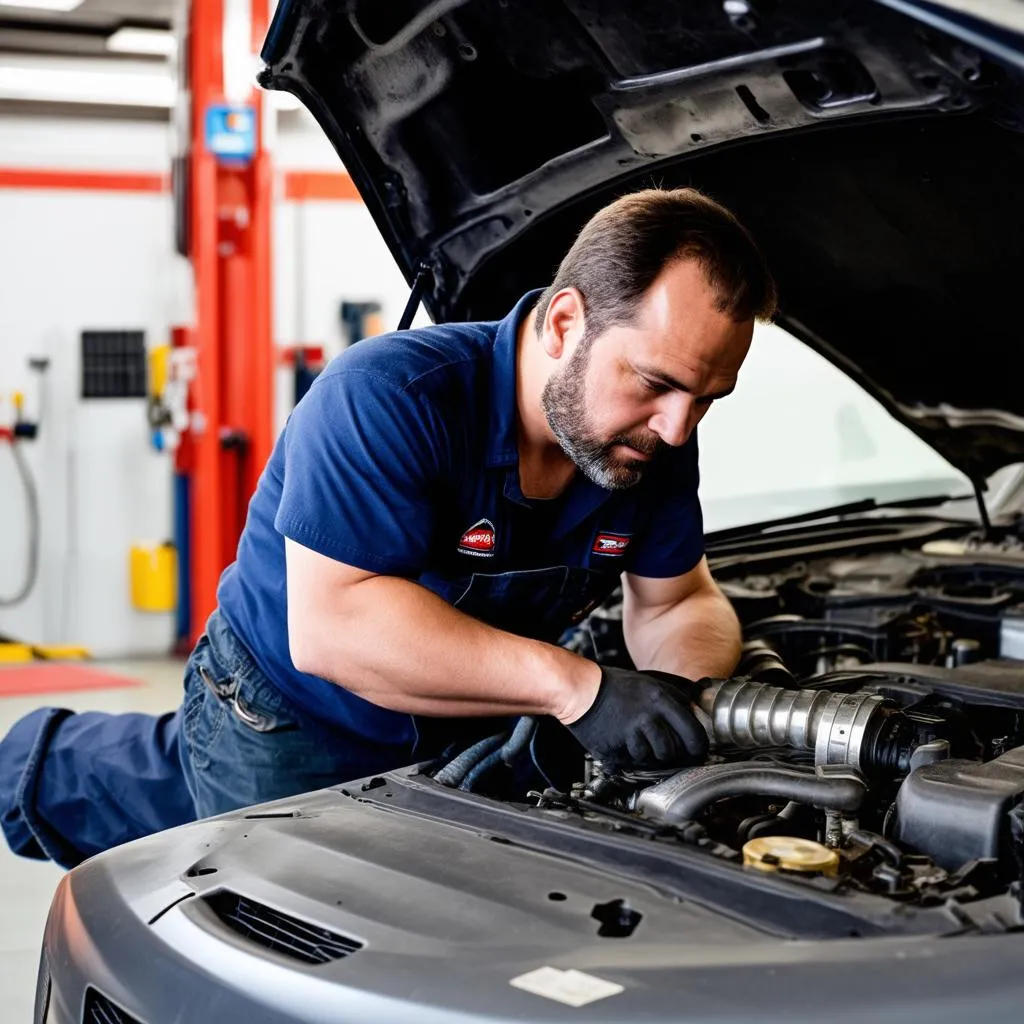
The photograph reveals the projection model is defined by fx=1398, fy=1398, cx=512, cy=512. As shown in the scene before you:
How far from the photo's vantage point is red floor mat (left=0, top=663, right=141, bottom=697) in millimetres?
5762

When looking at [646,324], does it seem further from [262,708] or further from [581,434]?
[262,708]

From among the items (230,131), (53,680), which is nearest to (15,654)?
(53,680)

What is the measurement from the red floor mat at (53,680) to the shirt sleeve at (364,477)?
4254 mm

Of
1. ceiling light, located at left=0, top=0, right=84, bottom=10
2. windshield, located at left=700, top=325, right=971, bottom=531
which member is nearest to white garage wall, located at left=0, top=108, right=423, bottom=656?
ceiling light, located at left=0, top=0, right=84, bottom=10

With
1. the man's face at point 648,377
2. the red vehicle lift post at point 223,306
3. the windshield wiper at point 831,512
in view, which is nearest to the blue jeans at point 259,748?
the man's face at point 648,377

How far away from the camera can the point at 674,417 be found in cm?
177

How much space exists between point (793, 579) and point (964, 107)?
1.16 meters

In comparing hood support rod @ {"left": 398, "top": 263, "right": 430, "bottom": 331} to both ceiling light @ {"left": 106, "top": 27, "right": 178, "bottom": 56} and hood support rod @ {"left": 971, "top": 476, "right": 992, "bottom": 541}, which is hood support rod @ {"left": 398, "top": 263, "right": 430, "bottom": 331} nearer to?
hood support rod @ {"left": 971, "top": 476, "right": 992, "bottom": 541}

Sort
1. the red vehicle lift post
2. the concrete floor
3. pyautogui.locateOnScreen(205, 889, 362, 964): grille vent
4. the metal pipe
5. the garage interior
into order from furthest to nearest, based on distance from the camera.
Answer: the garage interior < the red vehicle lift post < the concrete floor < the metal pipe < pyautogui.locateOnScreen(205, 889, 362, 964): grille vent

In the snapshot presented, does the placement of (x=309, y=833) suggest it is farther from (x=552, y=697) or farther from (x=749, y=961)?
(x=749, y=961)

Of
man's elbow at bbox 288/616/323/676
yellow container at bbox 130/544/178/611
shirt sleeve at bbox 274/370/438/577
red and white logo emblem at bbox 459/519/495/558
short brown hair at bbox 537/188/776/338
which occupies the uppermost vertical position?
short brown hair at bbox 537/188/776/338

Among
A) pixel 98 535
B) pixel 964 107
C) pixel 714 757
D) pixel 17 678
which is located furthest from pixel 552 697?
pixel 98 535

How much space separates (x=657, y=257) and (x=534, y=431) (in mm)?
347

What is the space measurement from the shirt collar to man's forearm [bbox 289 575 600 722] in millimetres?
265
